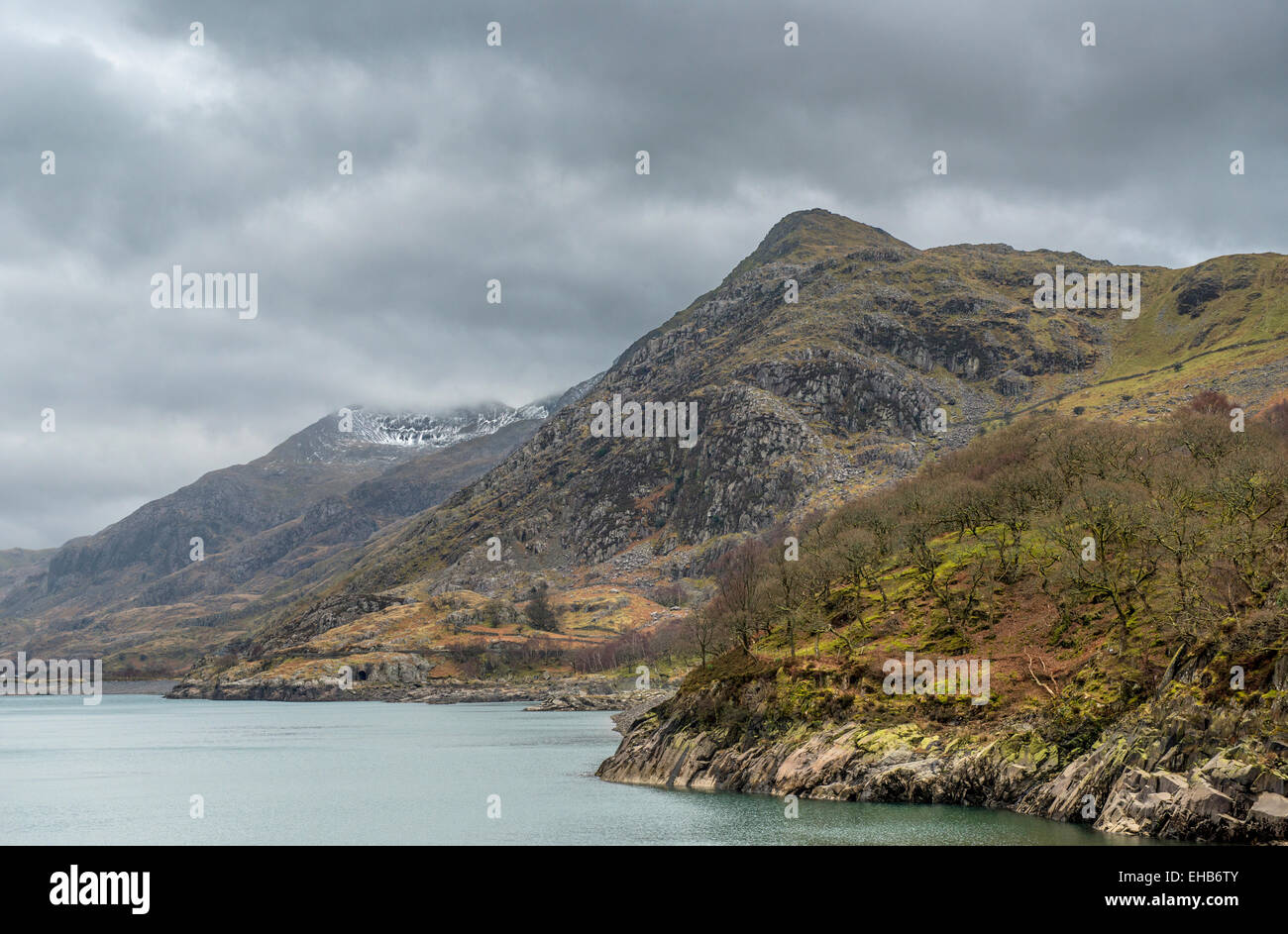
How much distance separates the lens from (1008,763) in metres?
68.6

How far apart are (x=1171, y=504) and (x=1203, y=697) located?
3734 cm

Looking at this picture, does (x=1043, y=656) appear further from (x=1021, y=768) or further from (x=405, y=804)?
(x=405, y=804)

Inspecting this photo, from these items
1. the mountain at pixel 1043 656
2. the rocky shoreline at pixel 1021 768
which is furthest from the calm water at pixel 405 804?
the mountain at pixel 1043 656

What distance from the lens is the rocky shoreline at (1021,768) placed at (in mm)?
50625

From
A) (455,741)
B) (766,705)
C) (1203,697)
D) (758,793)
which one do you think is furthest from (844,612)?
(455,741)

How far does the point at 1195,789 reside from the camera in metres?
52.1

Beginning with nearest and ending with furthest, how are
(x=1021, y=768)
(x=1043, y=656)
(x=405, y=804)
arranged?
(x=1021, y=768), (x=1043, y=656), (x=405, y=804)

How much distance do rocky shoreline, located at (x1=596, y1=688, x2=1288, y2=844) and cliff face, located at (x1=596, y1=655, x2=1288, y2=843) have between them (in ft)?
0.28

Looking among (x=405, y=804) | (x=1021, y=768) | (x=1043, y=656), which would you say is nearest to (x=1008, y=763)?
(x=1021, y=768)

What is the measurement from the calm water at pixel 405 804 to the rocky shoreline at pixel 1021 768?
2212 mm

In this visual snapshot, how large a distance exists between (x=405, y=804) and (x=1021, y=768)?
2019 inches

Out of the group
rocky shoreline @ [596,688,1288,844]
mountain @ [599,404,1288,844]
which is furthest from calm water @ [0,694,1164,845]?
mountain @ [599,404,1288,844]

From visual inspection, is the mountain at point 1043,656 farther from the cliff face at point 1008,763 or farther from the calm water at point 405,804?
the calm water at point 405,804

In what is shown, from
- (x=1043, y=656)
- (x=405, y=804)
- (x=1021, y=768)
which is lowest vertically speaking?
(x=405, y=804)
